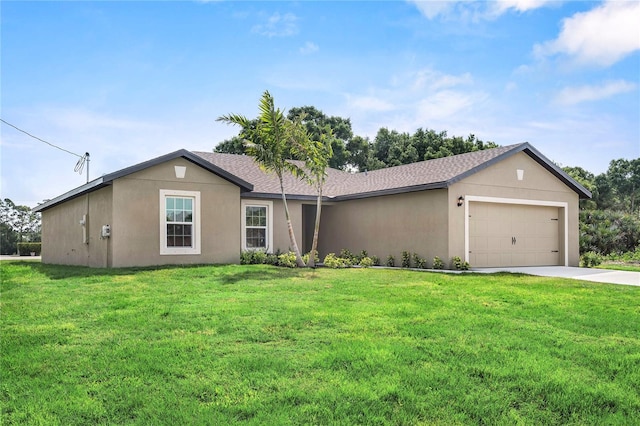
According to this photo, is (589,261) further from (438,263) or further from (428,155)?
(428,155)

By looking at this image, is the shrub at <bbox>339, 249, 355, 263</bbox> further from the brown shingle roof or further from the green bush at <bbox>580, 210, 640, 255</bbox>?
the green bush at <bbox>580, 210, 640, 255</bbox>

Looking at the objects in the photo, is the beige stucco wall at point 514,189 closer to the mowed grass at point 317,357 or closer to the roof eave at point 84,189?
the mowed grass at point 317,357

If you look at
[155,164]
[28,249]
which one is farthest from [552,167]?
[28,249]

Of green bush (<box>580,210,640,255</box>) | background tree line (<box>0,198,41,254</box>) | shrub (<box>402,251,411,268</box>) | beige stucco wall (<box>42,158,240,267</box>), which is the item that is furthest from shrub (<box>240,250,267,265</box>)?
background tree line (<box>0,198,41,254</box>)

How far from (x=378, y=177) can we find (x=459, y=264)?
680 centimetres

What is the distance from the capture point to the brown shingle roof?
15.7 meters

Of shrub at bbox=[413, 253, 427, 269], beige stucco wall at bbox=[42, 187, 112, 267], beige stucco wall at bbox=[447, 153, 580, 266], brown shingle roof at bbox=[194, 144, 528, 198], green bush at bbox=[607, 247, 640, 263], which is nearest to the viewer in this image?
beige stucco wall at bbox=[42, 187, 112, 267]

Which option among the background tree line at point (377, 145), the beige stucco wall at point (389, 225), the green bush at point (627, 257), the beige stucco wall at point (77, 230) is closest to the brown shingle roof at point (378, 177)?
the beige stucco wall at point (389, 225)

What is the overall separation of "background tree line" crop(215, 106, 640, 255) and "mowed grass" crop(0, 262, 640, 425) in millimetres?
8517

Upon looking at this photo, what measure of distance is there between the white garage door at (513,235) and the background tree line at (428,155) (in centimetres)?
570

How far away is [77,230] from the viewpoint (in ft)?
57.1

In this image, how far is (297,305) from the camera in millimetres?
7953

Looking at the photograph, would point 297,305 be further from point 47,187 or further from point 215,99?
point 47,187

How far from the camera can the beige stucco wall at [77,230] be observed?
47.5ft
